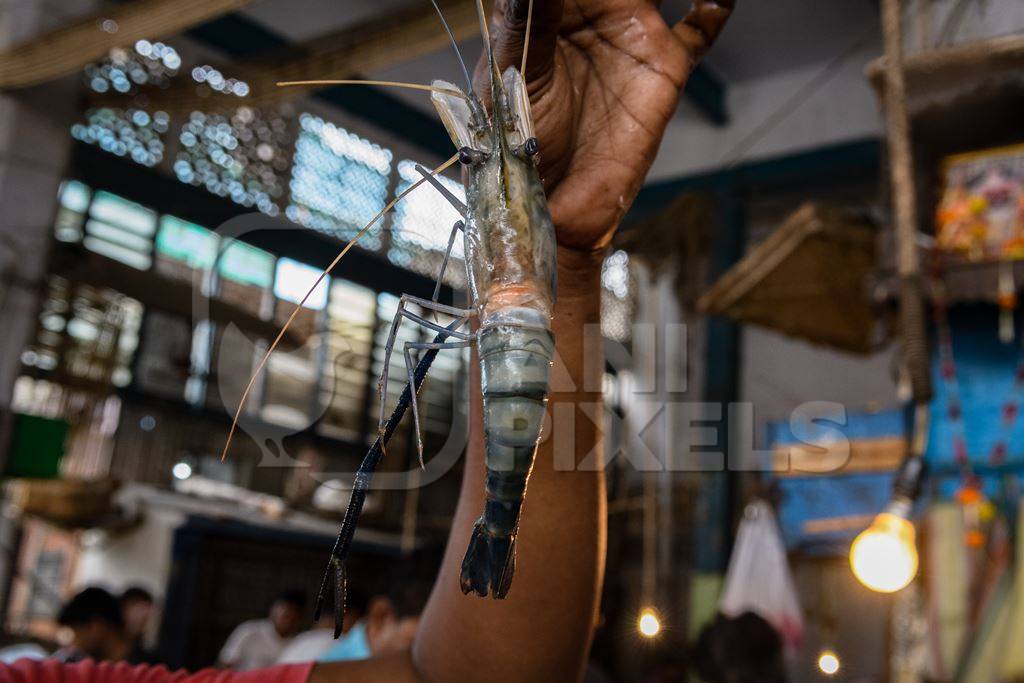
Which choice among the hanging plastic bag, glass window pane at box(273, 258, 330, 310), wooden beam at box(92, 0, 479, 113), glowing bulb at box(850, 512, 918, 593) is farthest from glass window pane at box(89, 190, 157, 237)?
glass window pane at box(273, 258, 330, 310)

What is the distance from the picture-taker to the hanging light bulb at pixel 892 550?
343 centimetres

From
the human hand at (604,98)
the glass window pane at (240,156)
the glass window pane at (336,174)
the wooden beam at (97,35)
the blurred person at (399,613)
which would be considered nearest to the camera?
the human hand at (604,98)

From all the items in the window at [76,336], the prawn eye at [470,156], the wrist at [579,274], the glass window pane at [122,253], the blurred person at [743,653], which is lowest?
the blurred person at [743,653]

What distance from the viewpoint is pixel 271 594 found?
930cm

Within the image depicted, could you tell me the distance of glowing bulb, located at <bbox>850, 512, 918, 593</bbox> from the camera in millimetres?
3428

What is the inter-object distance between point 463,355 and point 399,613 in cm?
89

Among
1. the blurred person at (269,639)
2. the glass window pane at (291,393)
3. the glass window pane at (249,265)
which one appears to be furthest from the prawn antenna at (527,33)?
the glass window pane at (291,393)

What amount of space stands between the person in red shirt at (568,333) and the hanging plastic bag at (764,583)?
240 inches

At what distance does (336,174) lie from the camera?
11.2m

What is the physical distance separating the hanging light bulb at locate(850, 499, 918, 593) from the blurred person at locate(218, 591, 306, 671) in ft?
13.1

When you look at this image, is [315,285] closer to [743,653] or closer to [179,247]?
[743,653]

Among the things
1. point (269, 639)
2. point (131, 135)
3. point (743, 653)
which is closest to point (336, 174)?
point (131, 135)

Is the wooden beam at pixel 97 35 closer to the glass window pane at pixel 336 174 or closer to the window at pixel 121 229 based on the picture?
the window at pixel 121 229

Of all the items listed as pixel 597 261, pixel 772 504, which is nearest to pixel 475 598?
pixel 597 261
